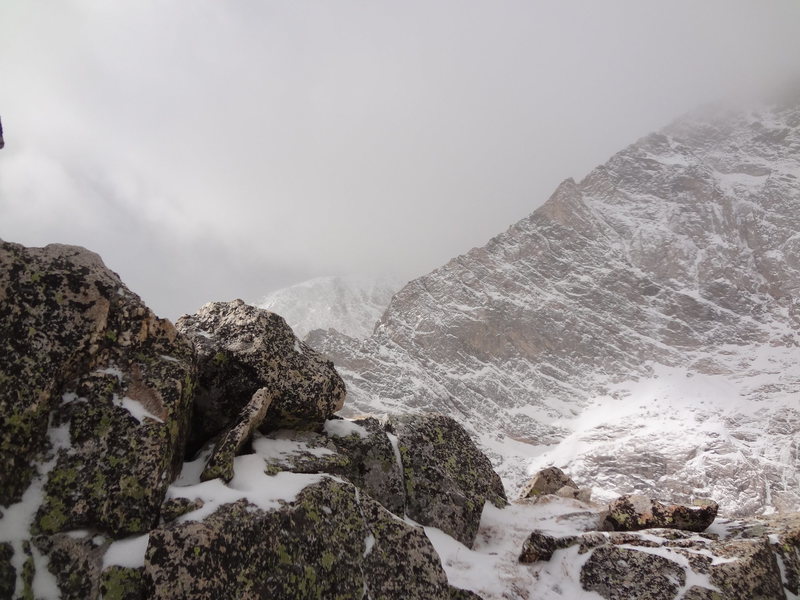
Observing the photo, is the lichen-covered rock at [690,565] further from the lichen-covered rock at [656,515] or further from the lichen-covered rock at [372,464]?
the lichen-covered rock at [372,464]

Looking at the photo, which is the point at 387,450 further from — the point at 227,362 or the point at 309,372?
the point at 227,362

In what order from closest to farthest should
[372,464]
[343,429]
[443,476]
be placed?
[372,464] → [343,429] → [443,476]

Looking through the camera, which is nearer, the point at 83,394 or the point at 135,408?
the point at 83,394

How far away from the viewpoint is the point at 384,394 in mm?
183750

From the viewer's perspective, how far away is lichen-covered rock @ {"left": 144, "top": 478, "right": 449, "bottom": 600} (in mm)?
6086

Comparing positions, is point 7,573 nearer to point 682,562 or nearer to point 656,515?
point 682,562

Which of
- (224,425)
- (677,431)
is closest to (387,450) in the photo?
(224,425)

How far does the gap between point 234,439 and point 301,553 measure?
7.43 feet

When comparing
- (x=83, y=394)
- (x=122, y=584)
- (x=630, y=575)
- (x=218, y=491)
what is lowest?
(x=630, y=575)

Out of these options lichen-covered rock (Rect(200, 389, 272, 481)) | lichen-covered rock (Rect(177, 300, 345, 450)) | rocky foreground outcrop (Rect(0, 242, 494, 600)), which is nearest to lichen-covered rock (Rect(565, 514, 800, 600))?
rocky foreground outcrop (Rect(0, 242, 494, 600))

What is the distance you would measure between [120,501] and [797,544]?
38.2ft

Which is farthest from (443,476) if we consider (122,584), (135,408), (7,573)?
(7,573)

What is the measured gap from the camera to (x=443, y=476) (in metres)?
11.7

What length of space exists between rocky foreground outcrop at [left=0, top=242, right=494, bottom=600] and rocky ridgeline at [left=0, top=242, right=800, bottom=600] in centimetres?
2
